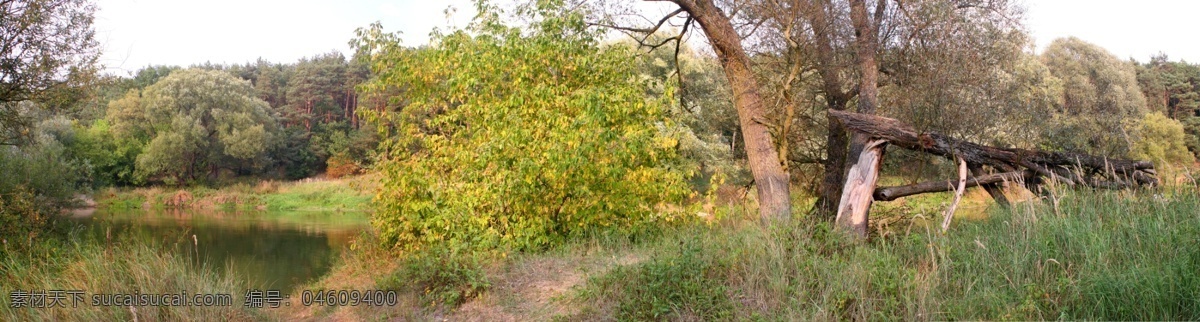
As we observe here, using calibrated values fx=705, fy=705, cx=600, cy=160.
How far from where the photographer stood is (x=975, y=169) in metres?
7.25

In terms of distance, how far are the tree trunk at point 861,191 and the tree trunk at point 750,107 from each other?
1366mm

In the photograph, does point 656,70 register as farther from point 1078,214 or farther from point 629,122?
point 1078,214

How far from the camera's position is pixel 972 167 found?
728 centimetres

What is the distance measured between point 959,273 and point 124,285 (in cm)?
634

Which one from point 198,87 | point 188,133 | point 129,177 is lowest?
point 129,177

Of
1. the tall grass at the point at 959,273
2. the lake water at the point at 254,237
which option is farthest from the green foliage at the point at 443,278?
the lake water at the point at 254,237

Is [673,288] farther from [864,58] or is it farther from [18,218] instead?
[18,218]

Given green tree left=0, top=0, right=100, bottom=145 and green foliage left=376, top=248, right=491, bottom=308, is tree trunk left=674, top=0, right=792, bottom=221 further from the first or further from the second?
green tree left=0, top=0, right=100, bottom=145

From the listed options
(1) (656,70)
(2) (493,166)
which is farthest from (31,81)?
(1) (656,70)

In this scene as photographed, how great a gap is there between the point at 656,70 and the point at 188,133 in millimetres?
28334

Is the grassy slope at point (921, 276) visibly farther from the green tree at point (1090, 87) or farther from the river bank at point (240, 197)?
the river bank at point (240, 197)

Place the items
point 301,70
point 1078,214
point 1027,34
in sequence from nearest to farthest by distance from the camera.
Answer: point 1078,214 < point 1027,34 < point 301,70

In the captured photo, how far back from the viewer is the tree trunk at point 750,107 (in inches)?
328

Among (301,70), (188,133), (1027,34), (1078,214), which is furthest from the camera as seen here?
(301,70)
